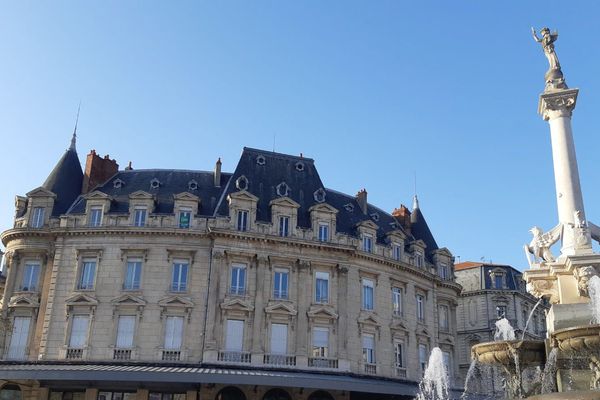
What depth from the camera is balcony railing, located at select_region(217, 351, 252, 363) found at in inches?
Result: 1192

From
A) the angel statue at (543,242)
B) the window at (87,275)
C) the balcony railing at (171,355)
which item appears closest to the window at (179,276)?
the balcony railing at (171,355)

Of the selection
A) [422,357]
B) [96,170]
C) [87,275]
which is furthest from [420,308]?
[96,170]

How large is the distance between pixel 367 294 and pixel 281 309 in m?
5.64

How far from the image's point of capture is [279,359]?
1220 inches

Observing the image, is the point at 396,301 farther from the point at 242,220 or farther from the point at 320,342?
the point at 242,220

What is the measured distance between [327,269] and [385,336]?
16.8 ft

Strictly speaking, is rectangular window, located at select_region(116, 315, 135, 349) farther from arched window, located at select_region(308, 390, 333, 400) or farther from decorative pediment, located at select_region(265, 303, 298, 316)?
arched window, located at select_region(308, 390, 333, 400)

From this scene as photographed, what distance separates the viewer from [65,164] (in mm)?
36531

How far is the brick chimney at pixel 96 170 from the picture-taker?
35562mm

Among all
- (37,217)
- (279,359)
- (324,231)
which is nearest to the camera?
(279,359)

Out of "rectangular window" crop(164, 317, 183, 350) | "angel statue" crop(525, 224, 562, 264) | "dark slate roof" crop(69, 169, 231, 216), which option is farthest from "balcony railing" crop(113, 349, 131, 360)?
"angel statue" crop(525, 224, 562, 264)

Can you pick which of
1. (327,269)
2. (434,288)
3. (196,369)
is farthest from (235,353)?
(434,288)

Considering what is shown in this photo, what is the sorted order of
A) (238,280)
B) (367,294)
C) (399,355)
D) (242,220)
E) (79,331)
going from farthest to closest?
(399,355), (367,294), (242,220), (238,280), (79,331)

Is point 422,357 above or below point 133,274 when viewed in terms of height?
below
